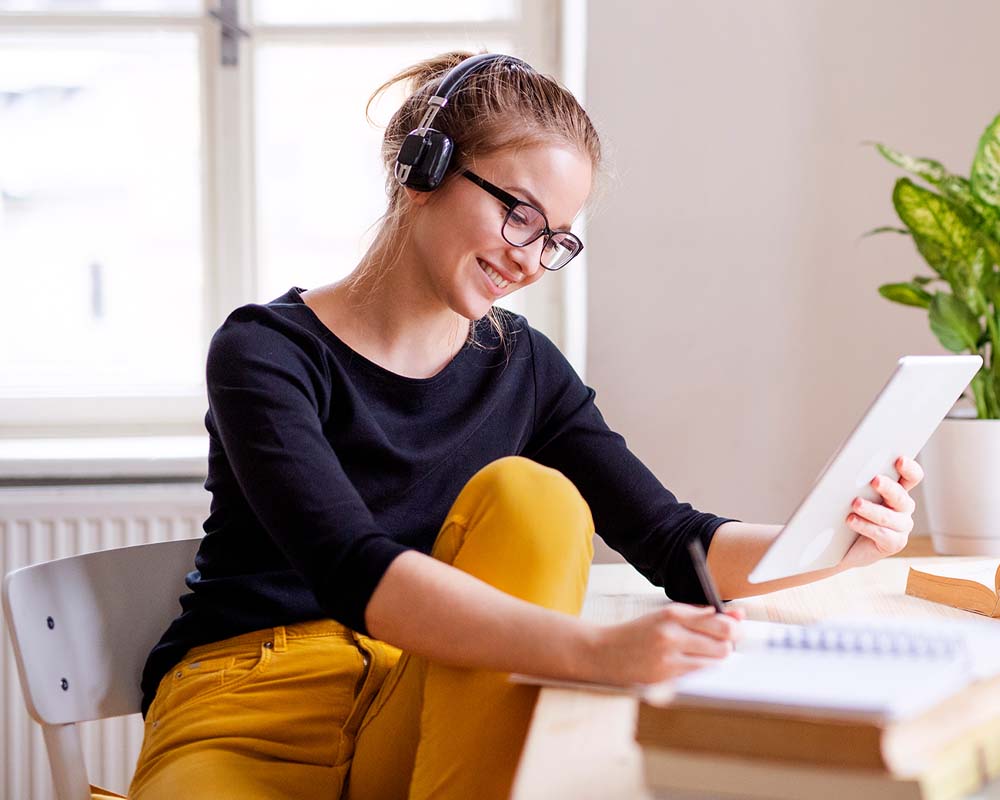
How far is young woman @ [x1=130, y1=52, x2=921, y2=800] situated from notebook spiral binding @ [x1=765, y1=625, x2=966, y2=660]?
2.1 inches

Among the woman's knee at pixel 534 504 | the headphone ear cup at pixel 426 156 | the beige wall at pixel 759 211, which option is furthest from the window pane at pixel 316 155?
the woman's knee at pixel 534 504

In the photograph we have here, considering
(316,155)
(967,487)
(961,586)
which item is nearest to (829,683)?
(961,586)

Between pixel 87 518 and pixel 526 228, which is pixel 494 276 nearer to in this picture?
pixel 526 228

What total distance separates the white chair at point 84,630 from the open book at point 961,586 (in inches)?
29.6

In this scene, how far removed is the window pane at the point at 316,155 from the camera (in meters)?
2.16

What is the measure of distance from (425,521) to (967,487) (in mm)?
790

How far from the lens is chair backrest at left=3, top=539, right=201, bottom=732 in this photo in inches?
41.3

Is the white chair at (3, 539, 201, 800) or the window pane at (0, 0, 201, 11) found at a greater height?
the window pane at (0, 0, 201, 11)

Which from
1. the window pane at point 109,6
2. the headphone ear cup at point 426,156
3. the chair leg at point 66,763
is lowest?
the chair leg at point 66,763

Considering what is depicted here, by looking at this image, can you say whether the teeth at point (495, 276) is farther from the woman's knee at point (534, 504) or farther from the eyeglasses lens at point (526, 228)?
the woman's knee at point (534, 504)

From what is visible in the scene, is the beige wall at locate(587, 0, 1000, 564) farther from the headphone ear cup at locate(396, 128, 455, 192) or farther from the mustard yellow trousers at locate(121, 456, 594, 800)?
the mustard yellow trousers at locate(121, 456, 594, 800)

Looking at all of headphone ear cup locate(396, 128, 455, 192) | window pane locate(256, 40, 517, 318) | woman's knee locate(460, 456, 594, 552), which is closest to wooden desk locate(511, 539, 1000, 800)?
woman's knee locate(460, 456, 594, 552)

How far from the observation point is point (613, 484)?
1256mm

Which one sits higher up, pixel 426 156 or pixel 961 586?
pixel 426 156
